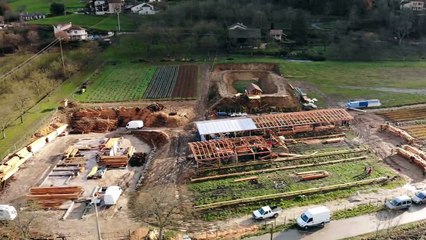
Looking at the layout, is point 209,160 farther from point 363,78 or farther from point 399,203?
point 363,78

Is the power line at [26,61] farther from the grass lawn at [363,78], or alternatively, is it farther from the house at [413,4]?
the house at [413,4]

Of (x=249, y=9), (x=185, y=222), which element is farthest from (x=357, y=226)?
(x=249, y=9)

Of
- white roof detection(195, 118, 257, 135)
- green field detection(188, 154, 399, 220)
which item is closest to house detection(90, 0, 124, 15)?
white roof detection(195, 118, 257, 135)

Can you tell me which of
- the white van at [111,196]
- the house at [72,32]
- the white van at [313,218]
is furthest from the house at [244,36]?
the white van at [313,218]

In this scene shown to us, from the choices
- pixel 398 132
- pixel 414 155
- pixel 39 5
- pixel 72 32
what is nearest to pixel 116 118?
pixel 398 132

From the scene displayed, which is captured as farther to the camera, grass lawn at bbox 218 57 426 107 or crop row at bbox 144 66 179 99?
crop row at bbox 144 66 179 99

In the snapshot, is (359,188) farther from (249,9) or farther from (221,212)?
(249,9)

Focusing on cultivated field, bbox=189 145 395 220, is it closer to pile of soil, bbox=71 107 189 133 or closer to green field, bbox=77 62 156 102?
pile of soil, bbox=71 107 189 133
